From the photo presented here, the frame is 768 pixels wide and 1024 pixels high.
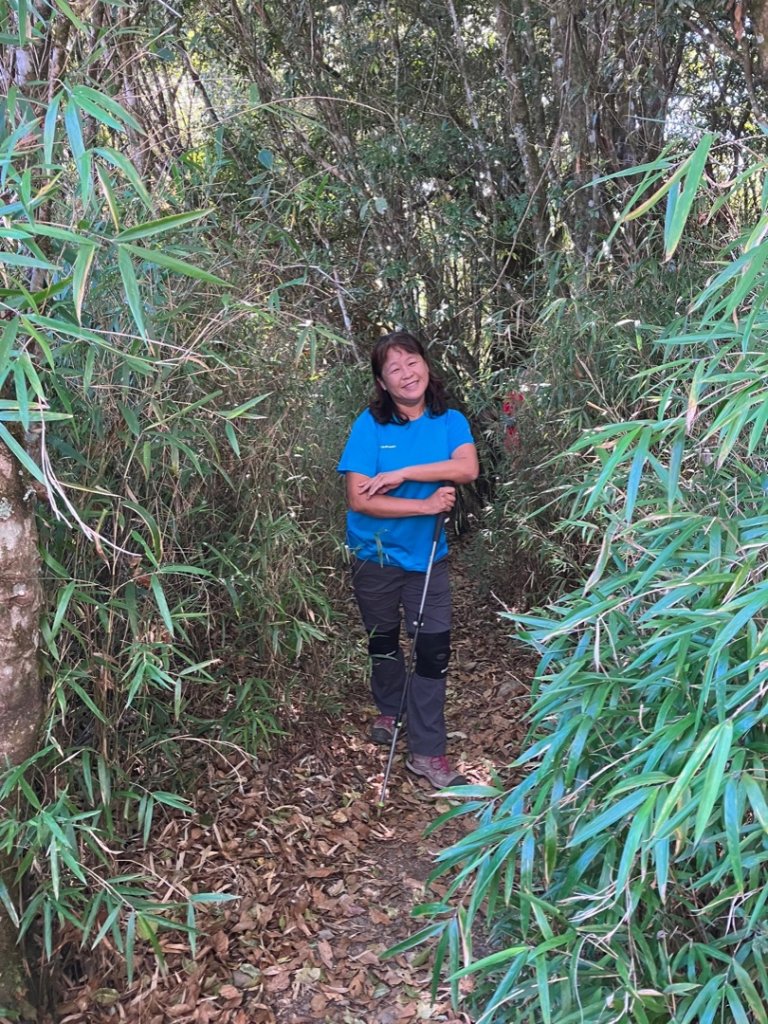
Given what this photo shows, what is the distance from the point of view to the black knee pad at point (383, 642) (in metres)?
2.65

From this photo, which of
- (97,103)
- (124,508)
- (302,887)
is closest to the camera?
(97,103)

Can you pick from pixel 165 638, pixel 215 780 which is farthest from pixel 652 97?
pixel 215 780

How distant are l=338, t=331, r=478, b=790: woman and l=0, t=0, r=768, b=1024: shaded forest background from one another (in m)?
0.20

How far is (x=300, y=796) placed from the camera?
2.36m

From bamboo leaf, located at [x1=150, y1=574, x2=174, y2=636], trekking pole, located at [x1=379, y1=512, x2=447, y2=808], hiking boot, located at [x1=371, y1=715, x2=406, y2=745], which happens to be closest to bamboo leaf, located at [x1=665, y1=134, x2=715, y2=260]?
bamboo leaf, located at [x1=150, y1=574, x2=174, y2=636]

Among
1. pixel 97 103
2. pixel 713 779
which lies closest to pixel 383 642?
pixel 713 779

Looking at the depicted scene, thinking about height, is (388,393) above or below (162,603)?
above

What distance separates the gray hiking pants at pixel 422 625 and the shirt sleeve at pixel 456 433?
0.41m

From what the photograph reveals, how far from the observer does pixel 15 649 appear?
4.40ft

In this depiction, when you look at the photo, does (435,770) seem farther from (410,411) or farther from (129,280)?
(129,280)

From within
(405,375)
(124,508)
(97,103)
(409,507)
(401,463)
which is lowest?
(409,507)

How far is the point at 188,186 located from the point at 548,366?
150cm

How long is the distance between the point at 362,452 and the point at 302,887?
129cm

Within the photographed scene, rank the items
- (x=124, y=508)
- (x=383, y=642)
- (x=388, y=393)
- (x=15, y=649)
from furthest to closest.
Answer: (x=383, y=642) → (x=388, y=393) → (x=124, y=508) → (x=15, y=649)
